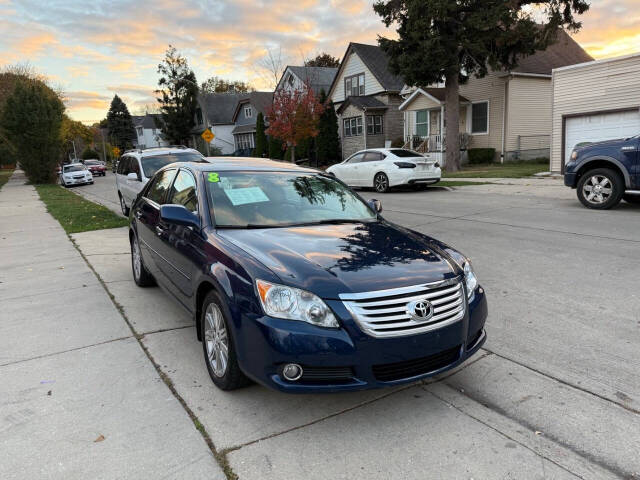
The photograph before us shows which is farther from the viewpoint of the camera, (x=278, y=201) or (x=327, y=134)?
(x=327, y=134)

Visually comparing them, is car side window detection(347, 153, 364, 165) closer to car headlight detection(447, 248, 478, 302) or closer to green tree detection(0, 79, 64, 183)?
car headlight detection(447, 248, 478, 302)

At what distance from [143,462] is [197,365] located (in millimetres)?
1143

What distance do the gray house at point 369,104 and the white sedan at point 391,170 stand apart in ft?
57.9

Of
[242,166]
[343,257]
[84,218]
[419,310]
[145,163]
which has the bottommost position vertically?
[84,218]

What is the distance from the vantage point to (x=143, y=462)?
254cm

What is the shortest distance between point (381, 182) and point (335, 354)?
13.7 m

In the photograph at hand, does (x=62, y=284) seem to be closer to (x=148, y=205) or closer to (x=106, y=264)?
(x=106, y=264)

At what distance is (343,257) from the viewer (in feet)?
9.98

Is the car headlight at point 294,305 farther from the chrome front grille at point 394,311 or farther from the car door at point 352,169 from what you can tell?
the car door at point 352,169

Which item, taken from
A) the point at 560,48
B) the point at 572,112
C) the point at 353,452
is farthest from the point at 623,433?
the point at 560,48

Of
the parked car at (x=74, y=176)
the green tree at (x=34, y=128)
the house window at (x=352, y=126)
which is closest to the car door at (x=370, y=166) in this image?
the house window at (x=352, y=126)

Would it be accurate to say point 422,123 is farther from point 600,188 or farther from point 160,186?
point 160,186

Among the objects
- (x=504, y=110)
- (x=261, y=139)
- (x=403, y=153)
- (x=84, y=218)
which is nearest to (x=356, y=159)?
(x=403, y=153)

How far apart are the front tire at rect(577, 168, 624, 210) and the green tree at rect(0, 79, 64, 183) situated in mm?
31082
